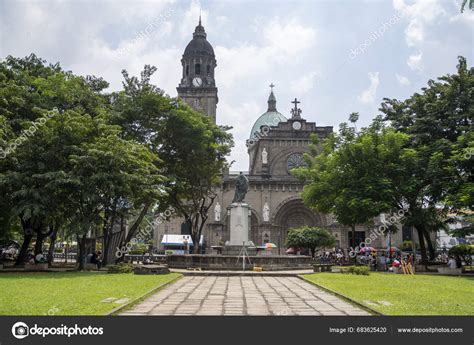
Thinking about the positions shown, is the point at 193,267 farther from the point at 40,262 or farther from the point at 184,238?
the point at 184,238

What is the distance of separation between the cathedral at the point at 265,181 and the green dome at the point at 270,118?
9.53 m

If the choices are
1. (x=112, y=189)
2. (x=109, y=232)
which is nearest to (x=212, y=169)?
(x=109, y=232)

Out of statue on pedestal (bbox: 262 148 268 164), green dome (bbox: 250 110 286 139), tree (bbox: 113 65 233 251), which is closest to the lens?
tree (bbox: 113 65 233 251)

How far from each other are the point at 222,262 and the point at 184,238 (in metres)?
27.5

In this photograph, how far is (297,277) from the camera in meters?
18.2

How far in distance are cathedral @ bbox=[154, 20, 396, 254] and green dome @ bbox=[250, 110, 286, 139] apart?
31.1ft

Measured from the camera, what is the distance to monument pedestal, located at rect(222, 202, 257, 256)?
2366 cm

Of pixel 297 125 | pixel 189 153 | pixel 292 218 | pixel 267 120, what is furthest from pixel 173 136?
pixel 267 120

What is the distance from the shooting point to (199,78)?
178 feet

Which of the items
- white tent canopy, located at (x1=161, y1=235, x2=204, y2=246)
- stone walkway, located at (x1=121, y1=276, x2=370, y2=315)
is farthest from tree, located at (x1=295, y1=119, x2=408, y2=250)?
white tent canopy, located at (x1=161, y1=235, x2=204, y2=246)

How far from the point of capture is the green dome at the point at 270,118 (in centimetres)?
6512

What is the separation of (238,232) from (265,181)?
89.3ft

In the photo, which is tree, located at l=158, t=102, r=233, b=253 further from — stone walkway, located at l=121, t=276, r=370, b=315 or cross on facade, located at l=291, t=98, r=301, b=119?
cross on facade, located at l=291, t=98, r=301, b=119
